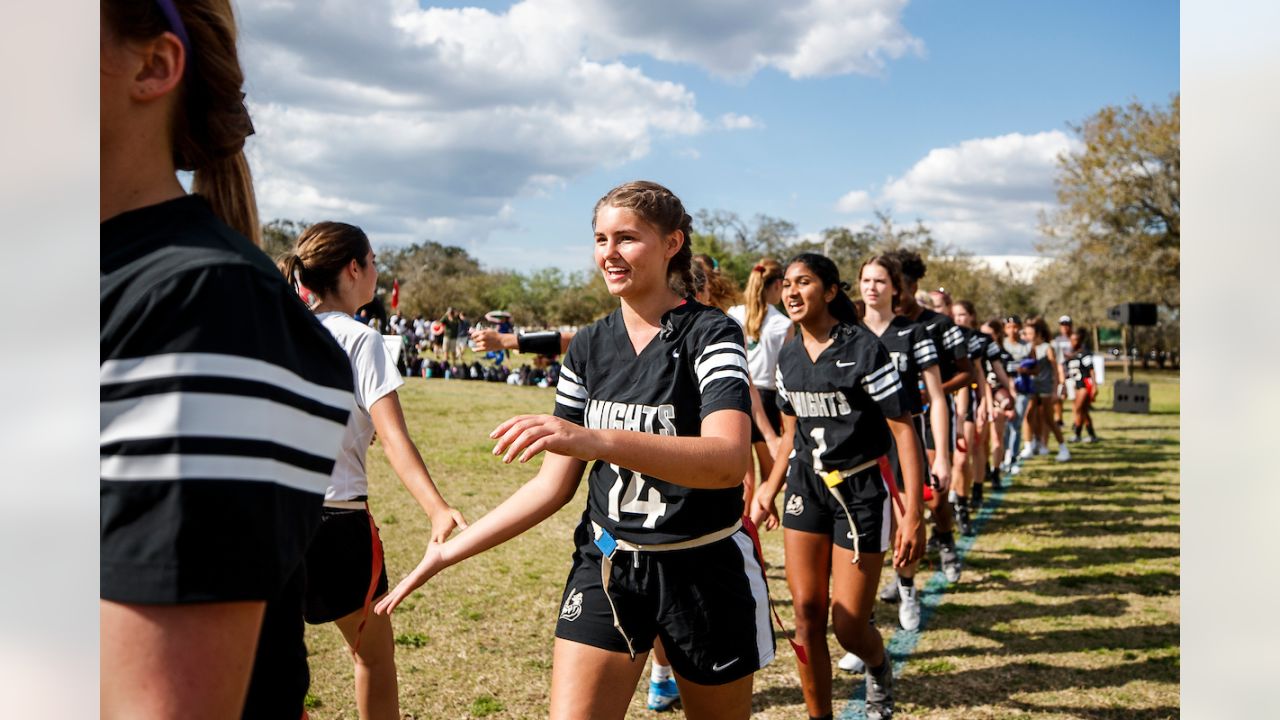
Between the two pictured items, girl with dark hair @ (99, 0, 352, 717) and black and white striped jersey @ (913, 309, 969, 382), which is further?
black and white striped jersey @ (913, 309, 969, 382)

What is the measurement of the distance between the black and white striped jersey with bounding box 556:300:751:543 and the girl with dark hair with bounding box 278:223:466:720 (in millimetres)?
631

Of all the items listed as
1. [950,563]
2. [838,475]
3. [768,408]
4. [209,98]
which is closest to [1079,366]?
[950,563]

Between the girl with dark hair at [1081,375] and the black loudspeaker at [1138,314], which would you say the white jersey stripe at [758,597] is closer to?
the girl with dark hair at [1081,375]

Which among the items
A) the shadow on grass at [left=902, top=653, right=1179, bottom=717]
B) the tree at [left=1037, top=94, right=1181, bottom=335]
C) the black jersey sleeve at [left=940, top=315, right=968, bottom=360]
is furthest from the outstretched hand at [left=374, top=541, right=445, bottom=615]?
the tree at [left=1037, top=94, right=1181, bottom=335]

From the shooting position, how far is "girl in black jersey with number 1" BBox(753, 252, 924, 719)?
172 inches

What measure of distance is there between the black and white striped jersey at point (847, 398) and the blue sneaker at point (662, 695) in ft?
4.98

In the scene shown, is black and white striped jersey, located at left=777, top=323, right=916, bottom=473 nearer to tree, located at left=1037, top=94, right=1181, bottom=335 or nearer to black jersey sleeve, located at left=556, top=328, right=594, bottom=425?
black jersey sleeve, located at left=556, top=328, right=594, bottom=425

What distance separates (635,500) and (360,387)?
114 centimetres

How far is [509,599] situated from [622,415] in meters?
4.71

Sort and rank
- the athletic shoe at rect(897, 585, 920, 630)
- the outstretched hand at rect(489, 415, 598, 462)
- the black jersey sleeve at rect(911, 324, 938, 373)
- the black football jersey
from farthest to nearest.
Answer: the black football jersey, the athletic shoe at rect(897, 585, 920, 630), the black jersey sleeve at rect(911, 324, 938, 373), the outstretched hand at rect(489, 415, 598, 462)

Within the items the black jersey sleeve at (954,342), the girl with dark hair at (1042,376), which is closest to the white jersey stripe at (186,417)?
the black jersey sleeve at (954,342)

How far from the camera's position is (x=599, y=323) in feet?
10.3

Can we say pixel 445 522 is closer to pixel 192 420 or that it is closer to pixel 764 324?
pixel 192 420
